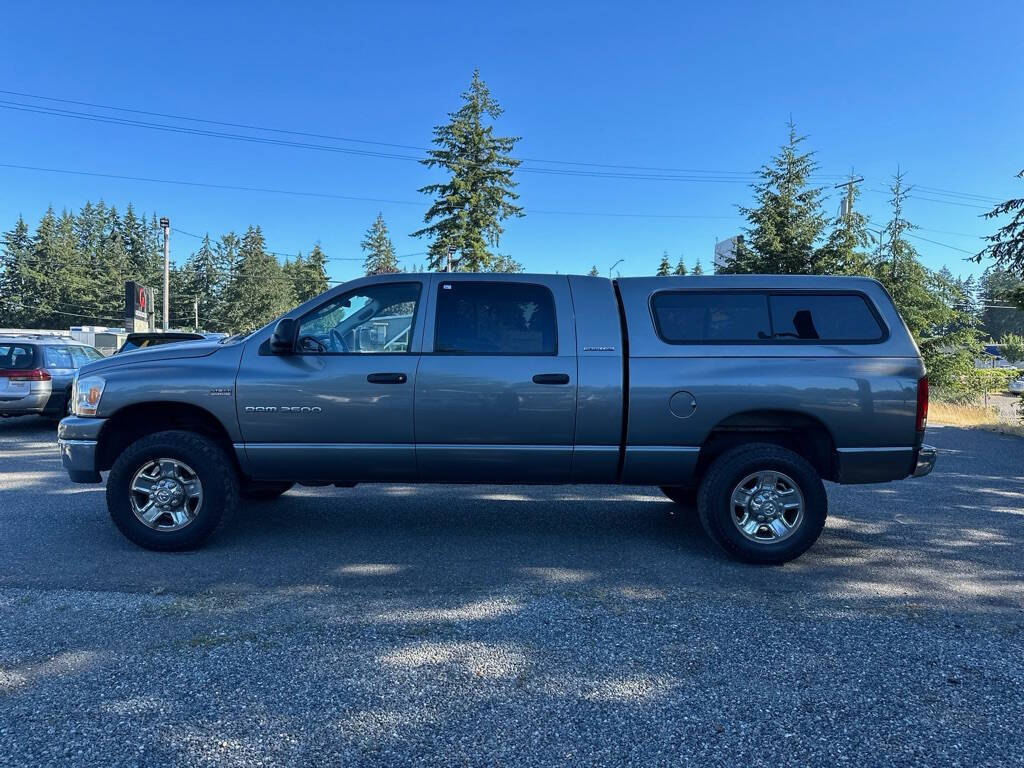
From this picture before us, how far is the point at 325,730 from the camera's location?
2.49 meters

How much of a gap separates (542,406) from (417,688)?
2138 mm

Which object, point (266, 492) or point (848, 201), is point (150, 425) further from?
point (848, 201)

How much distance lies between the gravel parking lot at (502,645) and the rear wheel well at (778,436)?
709 mm

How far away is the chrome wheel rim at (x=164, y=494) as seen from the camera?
4578 millimetres

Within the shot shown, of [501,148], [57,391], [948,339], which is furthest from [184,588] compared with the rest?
[501,148]

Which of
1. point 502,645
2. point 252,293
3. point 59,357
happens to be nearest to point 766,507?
point 502,645

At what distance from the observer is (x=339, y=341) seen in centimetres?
463

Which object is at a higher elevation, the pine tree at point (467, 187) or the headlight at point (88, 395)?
the pine tree at point (467, 187)

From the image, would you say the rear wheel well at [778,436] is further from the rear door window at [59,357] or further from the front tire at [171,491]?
the rear door window at [59,357]

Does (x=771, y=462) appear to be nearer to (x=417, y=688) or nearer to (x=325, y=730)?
(x=417, y=688)

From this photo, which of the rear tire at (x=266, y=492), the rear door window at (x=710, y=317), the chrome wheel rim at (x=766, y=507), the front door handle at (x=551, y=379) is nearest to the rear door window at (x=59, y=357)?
the rear tire at (x=266, y=492)

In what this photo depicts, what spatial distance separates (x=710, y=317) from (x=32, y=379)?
10.9 metres

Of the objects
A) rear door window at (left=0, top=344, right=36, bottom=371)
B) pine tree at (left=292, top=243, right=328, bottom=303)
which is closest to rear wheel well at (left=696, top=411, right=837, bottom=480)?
rear door window at (left=0, top=344, right=36, bottom=371)

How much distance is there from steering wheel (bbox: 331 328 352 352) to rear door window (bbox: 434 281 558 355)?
661 mm
